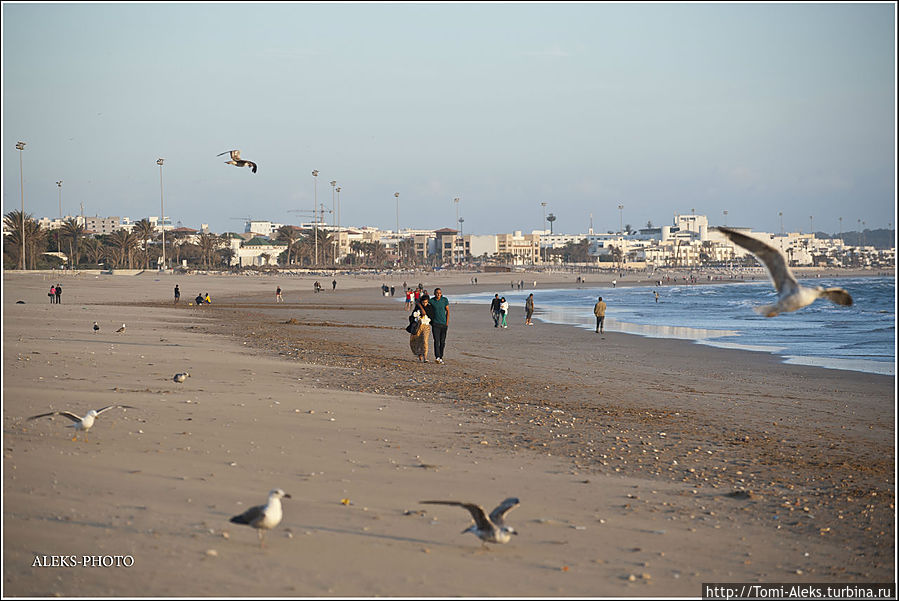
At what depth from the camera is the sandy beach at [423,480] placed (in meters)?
5.10

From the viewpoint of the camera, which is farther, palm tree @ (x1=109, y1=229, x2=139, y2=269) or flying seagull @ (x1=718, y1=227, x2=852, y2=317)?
palm tree @ (x1=109, y1=229, x2=139, y2=269)

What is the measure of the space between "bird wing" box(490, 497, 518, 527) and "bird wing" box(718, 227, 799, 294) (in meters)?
2.79

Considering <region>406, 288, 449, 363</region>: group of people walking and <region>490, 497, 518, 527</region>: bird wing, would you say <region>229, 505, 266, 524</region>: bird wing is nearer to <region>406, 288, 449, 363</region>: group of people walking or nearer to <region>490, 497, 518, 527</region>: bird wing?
<region>490, 497, 518, 527</region>: bird wing

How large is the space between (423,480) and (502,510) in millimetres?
1751

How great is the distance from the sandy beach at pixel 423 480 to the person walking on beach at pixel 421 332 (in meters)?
2.07

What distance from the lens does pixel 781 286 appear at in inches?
266

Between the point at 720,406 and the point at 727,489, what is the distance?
5.33 m

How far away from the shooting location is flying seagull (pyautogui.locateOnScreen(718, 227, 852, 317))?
6.48 metres

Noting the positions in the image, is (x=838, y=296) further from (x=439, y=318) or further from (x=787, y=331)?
(x=787, y=331)

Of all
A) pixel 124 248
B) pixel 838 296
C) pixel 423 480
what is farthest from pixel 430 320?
pixel 124 248

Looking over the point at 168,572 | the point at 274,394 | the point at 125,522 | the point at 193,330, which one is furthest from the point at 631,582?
the point at 193,330

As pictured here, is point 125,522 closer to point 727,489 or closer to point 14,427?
point 14,427

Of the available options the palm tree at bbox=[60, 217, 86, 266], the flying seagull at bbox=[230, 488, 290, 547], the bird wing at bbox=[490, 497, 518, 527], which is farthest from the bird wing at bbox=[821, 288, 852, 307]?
the palm tree at bbox=[60, 217, 86, 266]

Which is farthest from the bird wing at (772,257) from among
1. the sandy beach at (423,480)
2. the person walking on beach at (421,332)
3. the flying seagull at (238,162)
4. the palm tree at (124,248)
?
the palm tree at (124,248)
